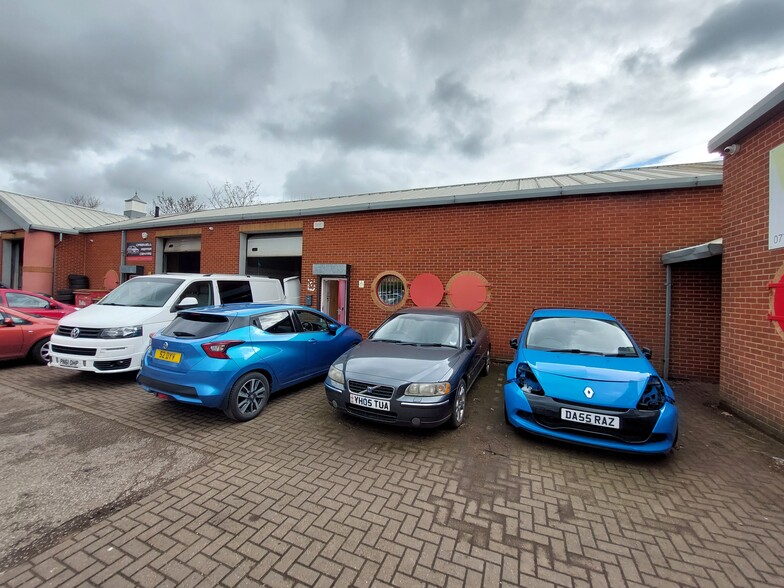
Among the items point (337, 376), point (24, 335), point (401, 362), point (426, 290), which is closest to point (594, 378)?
point (401, 362)

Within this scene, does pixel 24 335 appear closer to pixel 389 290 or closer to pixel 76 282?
pixel 389 290

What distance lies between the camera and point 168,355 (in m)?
4.06

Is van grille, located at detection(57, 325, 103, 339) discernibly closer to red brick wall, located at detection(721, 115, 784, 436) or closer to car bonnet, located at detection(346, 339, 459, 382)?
car bonnet, located at detection(346, 339, 459, 382)

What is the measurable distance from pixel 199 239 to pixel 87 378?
7.35 m

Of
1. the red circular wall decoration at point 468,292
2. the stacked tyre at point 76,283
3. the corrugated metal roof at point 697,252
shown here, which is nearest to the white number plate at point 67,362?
the red circular wall decoration at point 468,292

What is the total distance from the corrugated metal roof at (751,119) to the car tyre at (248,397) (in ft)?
23.6

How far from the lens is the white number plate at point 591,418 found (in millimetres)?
3184

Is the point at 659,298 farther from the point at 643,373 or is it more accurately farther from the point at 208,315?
the point at 208,315

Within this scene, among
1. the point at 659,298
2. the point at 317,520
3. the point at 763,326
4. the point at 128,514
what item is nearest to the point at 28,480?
the point at 128,514

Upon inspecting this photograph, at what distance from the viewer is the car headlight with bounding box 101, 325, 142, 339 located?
5.16 meters

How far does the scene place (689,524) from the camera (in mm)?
2422

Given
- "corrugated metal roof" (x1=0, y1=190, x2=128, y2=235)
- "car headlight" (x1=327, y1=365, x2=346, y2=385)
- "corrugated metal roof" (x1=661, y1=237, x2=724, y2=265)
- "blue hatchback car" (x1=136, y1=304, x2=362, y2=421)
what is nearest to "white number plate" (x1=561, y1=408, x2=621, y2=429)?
"car headlight" (x1=327, y1=365, x2=346, y2=385)

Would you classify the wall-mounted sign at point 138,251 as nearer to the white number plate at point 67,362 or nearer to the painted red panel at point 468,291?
the white number plate at point 67,362

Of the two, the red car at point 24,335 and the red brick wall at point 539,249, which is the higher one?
the red brick wall at point 539,249
